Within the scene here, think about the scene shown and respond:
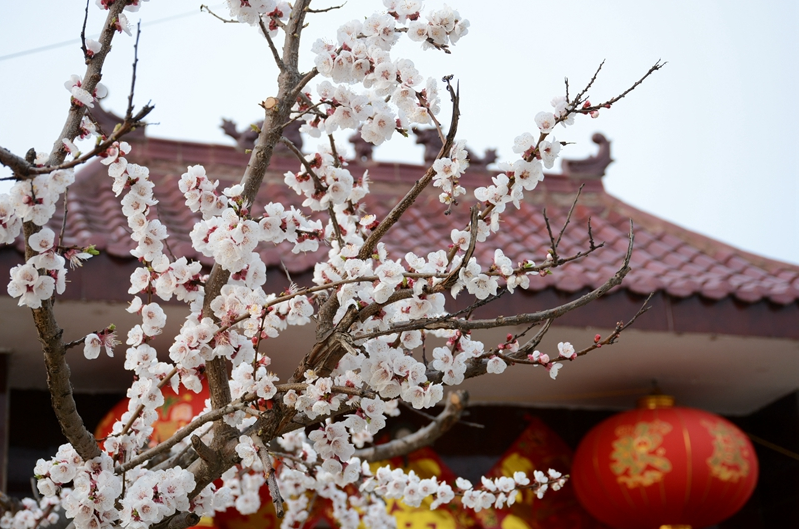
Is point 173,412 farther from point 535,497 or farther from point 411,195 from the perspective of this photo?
point 411,195

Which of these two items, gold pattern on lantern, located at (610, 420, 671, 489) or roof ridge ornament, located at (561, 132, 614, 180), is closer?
gold pattern on lantern, located at (610, 420, 671, 489)

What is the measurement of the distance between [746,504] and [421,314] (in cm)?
417

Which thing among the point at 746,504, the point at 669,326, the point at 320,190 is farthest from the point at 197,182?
the point at 746,504

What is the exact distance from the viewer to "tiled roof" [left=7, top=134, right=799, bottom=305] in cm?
459

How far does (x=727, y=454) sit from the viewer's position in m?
5.07

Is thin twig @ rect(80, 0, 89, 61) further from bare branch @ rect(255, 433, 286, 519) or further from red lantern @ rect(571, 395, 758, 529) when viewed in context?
red lantern @ rect(571, 395, 758, 529)

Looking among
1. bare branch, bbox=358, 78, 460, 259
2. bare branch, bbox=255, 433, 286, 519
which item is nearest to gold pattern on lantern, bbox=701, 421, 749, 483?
bare branch, bbox=358, 78, 460, 259

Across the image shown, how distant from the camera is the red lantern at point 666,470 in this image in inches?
197

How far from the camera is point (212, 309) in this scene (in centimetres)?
253

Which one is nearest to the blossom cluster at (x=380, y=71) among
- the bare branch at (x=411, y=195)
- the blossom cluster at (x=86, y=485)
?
the bare branch at (x=411, y=195)

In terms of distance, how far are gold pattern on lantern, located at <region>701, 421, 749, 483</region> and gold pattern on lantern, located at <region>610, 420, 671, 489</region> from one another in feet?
0.79

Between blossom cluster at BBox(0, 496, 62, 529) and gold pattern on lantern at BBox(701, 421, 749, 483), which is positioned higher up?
blossom cluster at BBox(0, 496, 62, 529)

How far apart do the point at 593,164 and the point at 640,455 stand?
2.25 meters

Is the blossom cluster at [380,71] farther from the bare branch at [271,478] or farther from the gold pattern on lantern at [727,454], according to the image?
the gold pattern on lantern at [727,454]
